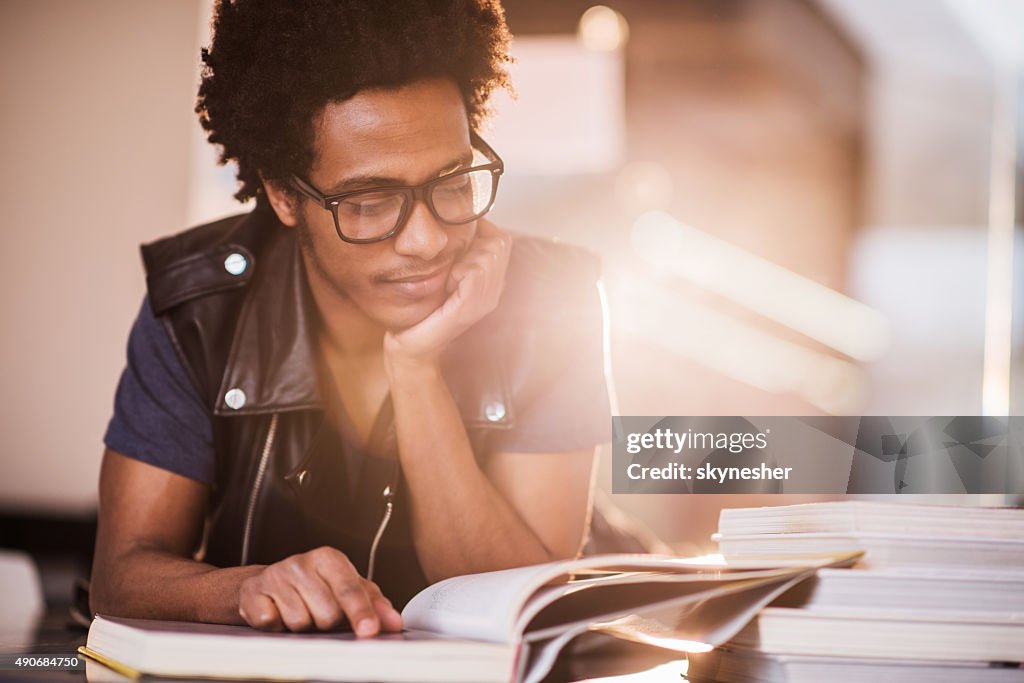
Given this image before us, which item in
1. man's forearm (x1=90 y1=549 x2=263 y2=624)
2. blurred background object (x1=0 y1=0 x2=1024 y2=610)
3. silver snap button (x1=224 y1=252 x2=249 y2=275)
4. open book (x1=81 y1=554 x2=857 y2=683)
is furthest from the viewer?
blurred background object (x1=0 y1=0 x2=1024 y2=610)

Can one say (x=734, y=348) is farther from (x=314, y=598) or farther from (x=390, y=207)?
(x=314, y=598)

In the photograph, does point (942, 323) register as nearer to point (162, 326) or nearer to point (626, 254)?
point (626, 254)

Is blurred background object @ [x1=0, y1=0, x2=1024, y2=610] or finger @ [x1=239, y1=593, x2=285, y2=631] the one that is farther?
blurred background object @ [x1=0, y1=0, x2=1024, y2=610]

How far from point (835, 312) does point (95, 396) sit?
1.18 meters

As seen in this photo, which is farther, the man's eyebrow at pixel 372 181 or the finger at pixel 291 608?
the man's eyebrow at pixel 372 181

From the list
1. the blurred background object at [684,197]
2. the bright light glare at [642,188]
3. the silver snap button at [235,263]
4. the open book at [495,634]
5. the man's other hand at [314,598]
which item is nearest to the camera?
the open book at [495,634]

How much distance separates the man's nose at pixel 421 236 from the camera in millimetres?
1055

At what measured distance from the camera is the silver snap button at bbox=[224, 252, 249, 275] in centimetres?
116

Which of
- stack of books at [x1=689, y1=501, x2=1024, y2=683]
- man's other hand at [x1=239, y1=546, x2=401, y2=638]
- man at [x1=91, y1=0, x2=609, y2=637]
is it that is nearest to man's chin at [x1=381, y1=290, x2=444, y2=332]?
man at [x1=91, y1=0, x2=609, y2=637]

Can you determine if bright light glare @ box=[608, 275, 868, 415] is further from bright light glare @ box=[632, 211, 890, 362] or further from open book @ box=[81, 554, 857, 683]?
open book @ box=[81, 554, 857, 683]

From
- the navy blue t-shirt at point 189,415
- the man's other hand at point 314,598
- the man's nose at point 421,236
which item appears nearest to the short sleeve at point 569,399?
the navy blue t-shirt at point 189,415

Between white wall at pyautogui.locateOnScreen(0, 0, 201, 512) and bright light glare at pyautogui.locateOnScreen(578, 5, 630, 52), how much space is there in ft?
1.88

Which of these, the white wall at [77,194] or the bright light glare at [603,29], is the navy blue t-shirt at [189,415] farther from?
the bright light glare at [603,29]

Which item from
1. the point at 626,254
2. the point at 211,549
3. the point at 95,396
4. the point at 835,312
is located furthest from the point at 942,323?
the point at 95,396
